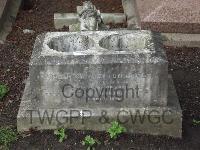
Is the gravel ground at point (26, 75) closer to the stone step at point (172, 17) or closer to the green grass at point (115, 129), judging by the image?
the green grass at point (115, 129)

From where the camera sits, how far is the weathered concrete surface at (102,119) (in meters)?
5.46

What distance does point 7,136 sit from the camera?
18.5ft

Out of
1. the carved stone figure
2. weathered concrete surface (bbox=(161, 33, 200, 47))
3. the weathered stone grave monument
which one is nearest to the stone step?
weathered concrete surface (bbox=(161, 33, 200, 47))

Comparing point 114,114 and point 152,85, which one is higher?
point 152,85

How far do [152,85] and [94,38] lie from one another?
94 centimetres

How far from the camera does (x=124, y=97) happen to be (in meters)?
5.48

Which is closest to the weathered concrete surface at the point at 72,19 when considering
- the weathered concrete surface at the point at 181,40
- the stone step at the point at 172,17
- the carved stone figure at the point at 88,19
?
the stone step at the point at 172,17

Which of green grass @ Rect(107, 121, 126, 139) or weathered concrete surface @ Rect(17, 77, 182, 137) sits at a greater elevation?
weathered concrete surface @ Rect(17, 77, 182, 137)

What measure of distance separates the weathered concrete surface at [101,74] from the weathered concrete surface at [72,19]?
2.89 meters

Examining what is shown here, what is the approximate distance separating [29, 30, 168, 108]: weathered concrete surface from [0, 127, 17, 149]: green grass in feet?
1.58

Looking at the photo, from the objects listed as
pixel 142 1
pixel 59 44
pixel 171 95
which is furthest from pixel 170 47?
pixel 59 44

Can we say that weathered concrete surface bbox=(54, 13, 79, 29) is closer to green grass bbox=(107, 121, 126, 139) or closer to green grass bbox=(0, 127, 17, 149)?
green grass bbox=(0, 127, 17, 149)

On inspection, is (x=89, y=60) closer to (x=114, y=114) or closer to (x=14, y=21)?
(x=114, y=114)

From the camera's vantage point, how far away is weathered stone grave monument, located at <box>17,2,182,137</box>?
208 inches
